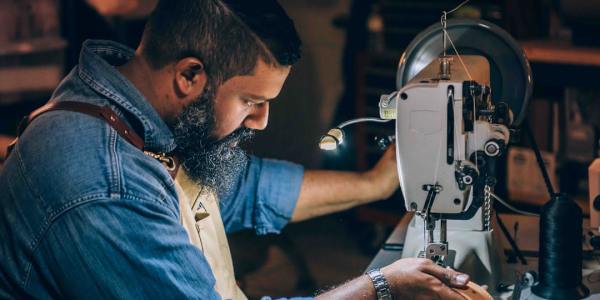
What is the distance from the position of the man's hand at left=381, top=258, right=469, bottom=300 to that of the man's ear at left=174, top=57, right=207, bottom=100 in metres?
0.50

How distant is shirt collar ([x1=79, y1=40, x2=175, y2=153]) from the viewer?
1723 millimetres

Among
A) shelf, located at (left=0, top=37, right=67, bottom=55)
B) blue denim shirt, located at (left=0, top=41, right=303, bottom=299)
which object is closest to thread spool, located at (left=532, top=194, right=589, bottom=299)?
blue denim shirt, located at (left=0, top=41, right=303, bottom=299)

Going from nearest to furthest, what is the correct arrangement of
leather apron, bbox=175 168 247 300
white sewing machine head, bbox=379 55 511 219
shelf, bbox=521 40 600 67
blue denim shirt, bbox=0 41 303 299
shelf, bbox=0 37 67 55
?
blue denim shirt, bbox=0 41 303 299 < white sewing machine head, bbox=379 55 511 219 < leather apron, bbox=175 168 247 300 < shelf, bbox=521 40 600 67 < shelf, bbox=0 37 67 55

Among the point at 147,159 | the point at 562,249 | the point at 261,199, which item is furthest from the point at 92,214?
the point at 562,249

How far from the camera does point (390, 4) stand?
166 inches

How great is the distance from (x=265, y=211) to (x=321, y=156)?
3.10 meters

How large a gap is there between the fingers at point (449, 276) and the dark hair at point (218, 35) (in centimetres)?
50

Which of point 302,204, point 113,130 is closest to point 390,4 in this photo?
point 302,204

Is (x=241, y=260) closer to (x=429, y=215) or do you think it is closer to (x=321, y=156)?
(x=321, y=156)

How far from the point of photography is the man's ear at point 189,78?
172cm

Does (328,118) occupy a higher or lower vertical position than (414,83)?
lower

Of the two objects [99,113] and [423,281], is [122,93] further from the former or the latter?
[423,281]

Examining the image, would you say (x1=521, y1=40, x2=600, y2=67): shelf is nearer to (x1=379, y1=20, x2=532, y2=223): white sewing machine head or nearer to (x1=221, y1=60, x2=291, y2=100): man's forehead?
(x1=379, y1=20, x2=532, y2=223): white sewing machine head

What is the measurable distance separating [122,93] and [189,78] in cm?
13
